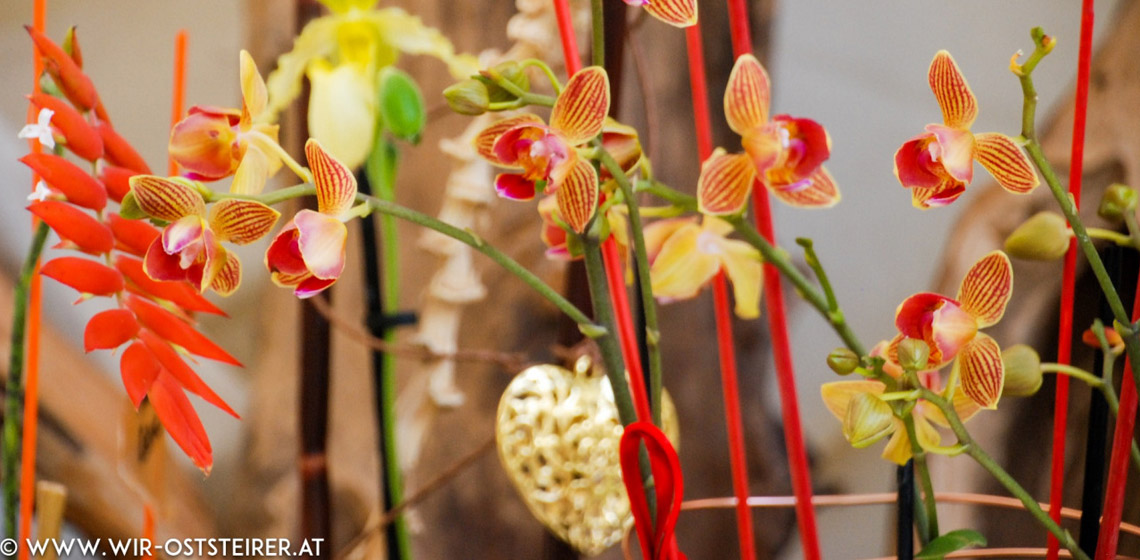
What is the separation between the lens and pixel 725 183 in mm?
259

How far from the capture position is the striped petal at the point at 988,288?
0.79 ft

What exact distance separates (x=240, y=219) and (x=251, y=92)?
44 millimetres

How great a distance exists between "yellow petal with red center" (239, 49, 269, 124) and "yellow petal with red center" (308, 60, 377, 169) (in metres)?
0.21

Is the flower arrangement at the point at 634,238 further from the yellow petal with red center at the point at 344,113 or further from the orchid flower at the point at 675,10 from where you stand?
the yellow petal with red center at the point at 344,113

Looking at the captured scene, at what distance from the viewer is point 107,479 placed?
2.58 feet

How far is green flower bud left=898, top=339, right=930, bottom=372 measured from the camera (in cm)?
23

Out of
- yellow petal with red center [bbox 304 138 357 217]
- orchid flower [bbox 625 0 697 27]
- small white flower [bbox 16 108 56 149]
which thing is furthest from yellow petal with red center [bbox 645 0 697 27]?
small white flower [bbox 16 108 56 149]

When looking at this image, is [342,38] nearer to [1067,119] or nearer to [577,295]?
[577,295]

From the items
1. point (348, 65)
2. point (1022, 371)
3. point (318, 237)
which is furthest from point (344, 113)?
point (1022, 371)

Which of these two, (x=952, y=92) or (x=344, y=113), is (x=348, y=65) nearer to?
(x=344, y=113)

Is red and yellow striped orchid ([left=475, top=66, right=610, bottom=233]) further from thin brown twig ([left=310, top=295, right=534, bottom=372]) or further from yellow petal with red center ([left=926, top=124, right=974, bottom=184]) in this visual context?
thin brown twig ([left=310, top=295, right=534, bottom=372])

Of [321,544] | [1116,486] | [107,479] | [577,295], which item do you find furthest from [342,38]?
[107,479]

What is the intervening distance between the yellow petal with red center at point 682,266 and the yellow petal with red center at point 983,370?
3.8 inches

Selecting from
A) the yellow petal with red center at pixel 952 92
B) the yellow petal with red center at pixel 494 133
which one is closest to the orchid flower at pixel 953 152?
the yellow petal with red center at pixel 952 92
